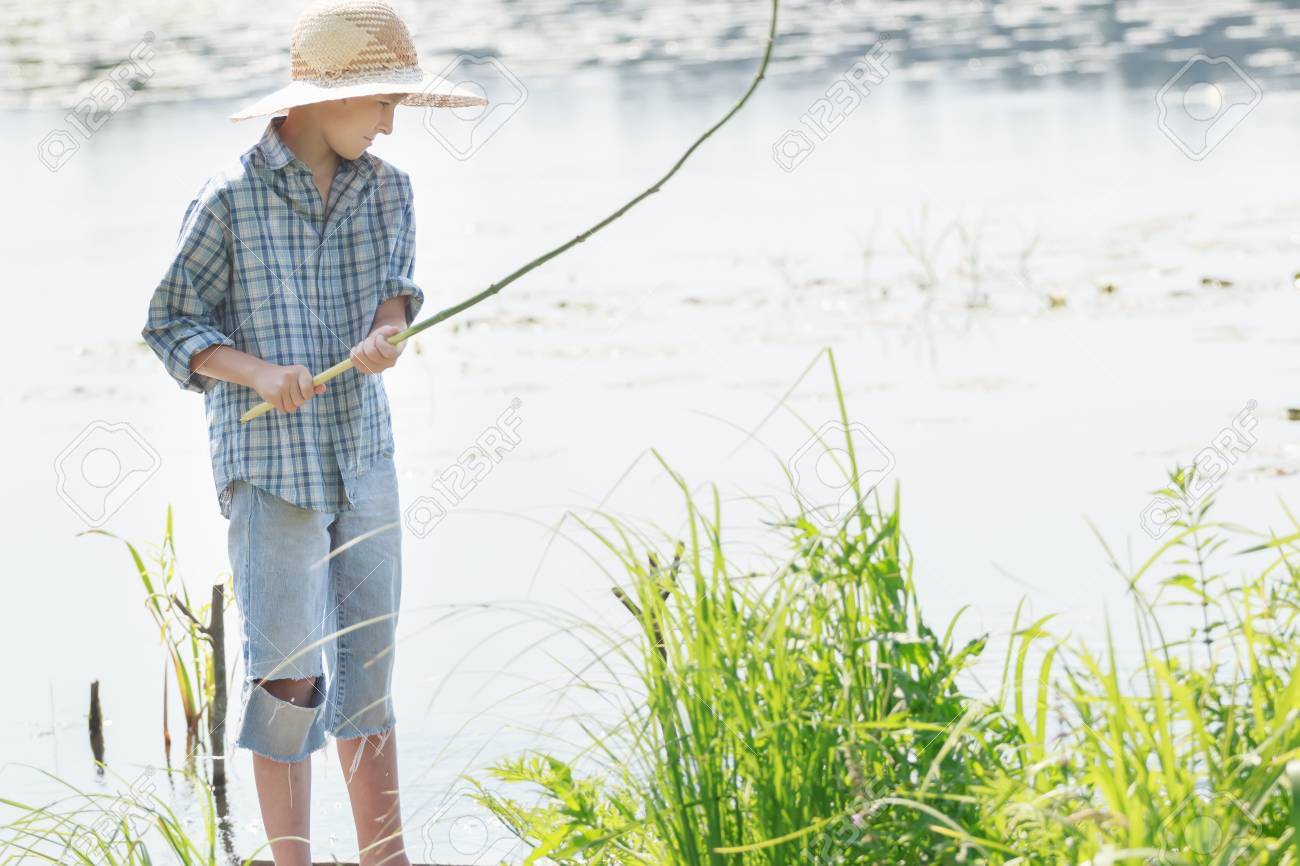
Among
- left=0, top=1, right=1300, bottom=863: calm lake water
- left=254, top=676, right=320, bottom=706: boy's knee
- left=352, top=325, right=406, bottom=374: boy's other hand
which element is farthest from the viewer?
left=0, top=1, right=1300, bottom=863: calm lake water

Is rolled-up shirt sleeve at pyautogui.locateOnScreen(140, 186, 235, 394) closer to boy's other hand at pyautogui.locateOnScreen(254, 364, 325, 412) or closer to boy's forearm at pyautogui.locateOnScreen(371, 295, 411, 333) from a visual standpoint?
boy's other hand at pyautogui.locateOnScreen(254, 364, 325, 412)

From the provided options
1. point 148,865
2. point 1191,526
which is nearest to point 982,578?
point 1191,526

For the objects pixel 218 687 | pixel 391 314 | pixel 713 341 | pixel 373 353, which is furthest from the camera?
pixel 713 341

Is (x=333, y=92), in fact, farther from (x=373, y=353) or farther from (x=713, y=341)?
(x=713, y=341)

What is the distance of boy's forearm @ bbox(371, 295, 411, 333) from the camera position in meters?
2.77

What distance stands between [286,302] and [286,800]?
0.74m

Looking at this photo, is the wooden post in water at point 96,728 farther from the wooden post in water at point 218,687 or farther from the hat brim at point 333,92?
the hat brim at point 333,92

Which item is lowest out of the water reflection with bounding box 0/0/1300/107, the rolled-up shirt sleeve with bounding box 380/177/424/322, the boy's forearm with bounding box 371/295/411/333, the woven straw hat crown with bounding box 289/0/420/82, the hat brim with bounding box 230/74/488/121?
the boy's forearm with bounding box 371/295/411/333

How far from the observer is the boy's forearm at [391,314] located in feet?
9.08

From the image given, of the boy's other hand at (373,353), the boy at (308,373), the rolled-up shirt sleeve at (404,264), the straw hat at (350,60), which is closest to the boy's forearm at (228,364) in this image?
the boy at (308,373)

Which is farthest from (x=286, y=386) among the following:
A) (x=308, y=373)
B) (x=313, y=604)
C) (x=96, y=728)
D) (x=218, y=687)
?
(x=96, y=728)

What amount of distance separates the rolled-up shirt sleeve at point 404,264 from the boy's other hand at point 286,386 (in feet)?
0.83

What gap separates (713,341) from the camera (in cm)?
662

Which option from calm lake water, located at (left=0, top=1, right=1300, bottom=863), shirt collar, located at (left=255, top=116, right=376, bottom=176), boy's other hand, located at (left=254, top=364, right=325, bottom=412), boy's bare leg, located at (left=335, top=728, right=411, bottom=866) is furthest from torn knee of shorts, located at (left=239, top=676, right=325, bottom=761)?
shirt collar, located at (left=255, top=116, right=376, bottom=176)
